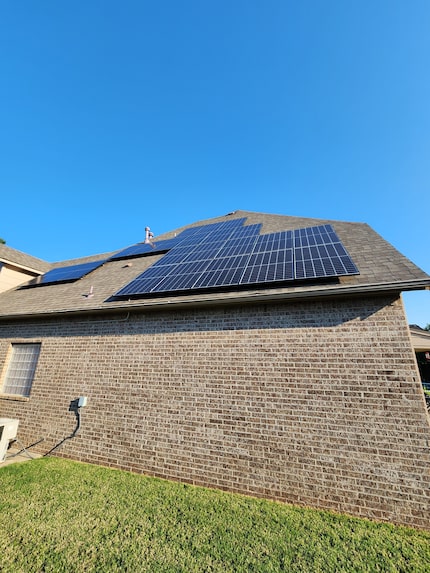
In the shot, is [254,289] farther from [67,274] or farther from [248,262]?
[67,274]

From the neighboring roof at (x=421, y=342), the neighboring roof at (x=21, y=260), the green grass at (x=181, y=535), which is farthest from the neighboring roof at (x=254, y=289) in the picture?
the green grass at (x=181, y=535)

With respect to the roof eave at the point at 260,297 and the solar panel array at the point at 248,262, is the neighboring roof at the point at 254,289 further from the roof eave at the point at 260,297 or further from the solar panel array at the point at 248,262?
the solar panel array at the point at 248,262

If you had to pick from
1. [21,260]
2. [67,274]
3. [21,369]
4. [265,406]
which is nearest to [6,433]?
[21,369]

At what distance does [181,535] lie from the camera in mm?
3447

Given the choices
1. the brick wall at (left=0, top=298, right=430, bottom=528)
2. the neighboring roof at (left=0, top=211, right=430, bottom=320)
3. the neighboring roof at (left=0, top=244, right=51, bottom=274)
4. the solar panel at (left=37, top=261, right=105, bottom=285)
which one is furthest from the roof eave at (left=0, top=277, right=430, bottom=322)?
the neighboring roof at (left=0, top=244, right=51, bottom=274)

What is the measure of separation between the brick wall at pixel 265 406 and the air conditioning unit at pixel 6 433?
36 centimetres

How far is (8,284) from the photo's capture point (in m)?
11.8

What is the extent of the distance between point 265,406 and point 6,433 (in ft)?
21.2

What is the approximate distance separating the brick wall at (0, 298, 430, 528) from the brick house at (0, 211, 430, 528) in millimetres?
24

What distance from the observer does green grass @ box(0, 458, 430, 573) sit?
9.87 feet

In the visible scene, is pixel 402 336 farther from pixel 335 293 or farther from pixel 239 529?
pixel 239 529

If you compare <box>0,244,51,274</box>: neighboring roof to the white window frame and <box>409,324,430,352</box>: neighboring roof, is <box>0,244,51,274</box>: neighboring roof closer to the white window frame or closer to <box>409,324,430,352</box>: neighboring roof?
the white window frame

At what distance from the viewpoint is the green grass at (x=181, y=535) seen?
301 centimetres

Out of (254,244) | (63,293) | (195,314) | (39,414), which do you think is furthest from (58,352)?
(254,244)
